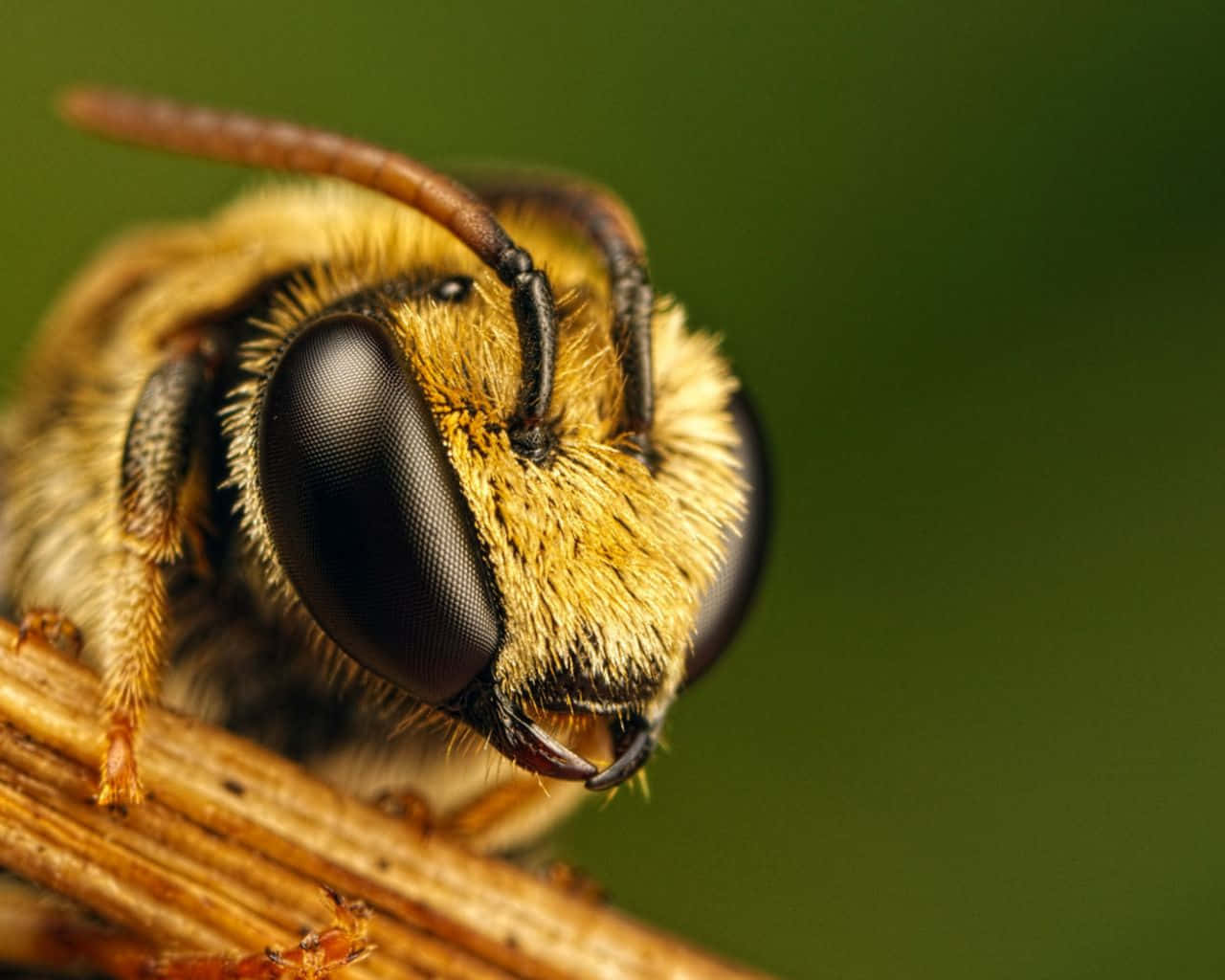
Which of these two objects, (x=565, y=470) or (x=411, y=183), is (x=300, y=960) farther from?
(x=411, y=183)

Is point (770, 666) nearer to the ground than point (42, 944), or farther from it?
nearer to the ground

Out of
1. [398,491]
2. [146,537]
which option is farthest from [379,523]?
[146,537]

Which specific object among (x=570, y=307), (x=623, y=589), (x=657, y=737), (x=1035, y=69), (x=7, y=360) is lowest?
(x=7, y=360)

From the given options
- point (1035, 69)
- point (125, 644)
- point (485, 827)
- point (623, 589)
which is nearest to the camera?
point (623, 589)

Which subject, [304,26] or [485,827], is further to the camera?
[304,26]

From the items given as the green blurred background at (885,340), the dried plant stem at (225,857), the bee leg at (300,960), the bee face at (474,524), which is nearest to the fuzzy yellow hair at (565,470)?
the bee face at (474,524)

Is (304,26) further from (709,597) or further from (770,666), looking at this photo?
(709,597)

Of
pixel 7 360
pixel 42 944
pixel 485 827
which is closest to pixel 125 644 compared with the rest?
pixel 42 944

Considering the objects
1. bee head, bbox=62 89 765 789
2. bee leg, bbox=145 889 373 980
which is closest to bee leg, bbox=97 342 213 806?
bee head, bbox=62 89 765 789
